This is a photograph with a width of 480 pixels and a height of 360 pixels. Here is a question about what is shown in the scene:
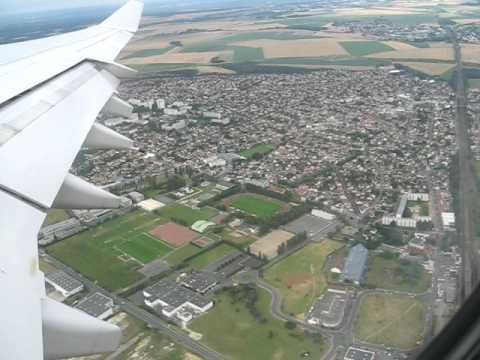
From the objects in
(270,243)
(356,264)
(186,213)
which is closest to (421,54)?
(186,213)

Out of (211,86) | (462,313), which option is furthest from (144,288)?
(211,86)

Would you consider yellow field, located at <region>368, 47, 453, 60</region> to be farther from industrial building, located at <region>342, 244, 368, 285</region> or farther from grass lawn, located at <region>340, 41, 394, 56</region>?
industrial building, located at <region>342, 244, 368, 285</region>

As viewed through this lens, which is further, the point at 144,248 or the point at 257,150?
the point at 257,150

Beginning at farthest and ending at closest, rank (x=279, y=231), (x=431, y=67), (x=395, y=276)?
(x=431, y=67)
(x=279, y=231)
(x=395, y=276)

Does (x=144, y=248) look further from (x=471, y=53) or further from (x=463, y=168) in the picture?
(x=471, y=53)

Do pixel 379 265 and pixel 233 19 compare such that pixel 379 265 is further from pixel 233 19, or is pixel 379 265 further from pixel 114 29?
pixel 233 19

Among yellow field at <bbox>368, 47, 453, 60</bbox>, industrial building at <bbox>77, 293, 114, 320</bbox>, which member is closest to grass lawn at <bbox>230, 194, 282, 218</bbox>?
industrial building at <bbox>77, 293, 114, 320</bbox>

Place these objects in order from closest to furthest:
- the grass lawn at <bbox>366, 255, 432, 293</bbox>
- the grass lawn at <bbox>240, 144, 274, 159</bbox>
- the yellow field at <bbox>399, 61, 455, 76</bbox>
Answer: the grass lawn at <bbox>366, 255, 432, 293</bbox>
the grass lawn at <bbox>240, 144, 274, 159</bbox>
the yellow field at <bbox>399, 61, 455, 76</bbox>
